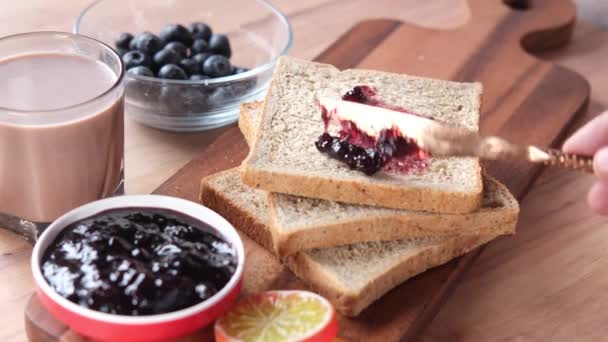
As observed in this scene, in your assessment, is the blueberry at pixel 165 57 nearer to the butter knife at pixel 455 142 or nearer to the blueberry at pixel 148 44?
the blueberry at pixel 148 44

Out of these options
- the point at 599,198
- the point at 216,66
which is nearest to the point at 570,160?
the point at 599,198

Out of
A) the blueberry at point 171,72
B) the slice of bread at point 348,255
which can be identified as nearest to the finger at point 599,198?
the slice of bread at point 348,255

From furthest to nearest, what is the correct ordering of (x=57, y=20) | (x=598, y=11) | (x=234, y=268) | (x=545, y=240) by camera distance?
1. (x=598, y=11)
2. (x=57, y=20)
3. (x=545, y=240)
4. (x=234, y=268)

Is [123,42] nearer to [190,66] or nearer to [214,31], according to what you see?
[190,66]

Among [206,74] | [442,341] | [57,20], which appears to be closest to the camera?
[442,341]

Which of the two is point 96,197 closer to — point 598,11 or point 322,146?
point 322,146

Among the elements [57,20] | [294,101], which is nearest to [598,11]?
[294,101]

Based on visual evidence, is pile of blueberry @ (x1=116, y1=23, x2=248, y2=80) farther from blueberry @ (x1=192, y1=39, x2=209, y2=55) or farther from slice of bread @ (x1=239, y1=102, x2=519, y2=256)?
slice of bread @ (x1=239, y1=102, x2=519, y2=256)
